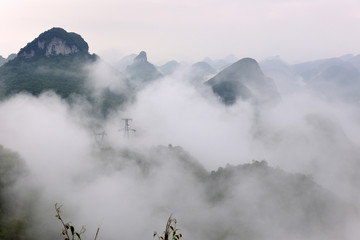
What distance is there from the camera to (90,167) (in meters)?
138

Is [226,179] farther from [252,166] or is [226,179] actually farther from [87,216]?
[87,216]

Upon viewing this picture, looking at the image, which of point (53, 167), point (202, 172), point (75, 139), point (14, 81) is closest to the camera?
point (53, 167)

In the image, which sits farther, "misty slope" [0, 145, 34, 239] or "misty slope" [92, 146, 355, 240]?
"misty slope" [92, 146, 355, 240]

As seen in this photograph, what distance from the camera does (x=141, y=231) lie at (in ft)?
391

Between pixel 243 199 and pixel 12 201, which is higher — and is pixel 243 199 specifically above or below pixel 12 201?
above

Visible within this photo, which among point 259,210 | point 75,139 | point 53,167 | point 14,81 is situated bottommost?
point 259,210

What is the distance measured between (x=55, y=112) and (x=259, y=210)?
500ft

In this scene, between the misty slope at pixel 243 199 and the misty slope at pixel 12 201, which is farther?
the misty slope at pixel 243 199

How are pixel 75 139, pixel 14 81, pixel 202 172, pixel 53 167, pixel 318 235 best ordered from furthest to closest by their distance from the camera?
pixel 14 81
pixel 75 139
pixel 202 172
pixel 53 167
pixel 318 235

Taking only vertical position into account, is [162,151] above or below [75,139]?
below

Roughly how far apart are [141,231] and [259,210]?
2065 inches

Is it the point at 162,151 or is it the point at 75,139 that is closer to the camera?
the point at 162,151

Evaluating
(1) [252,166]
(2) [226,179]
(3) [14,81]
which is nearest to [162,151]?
(2) [226,179]

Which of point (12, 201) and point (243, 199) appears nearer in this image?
point (12, 201)
